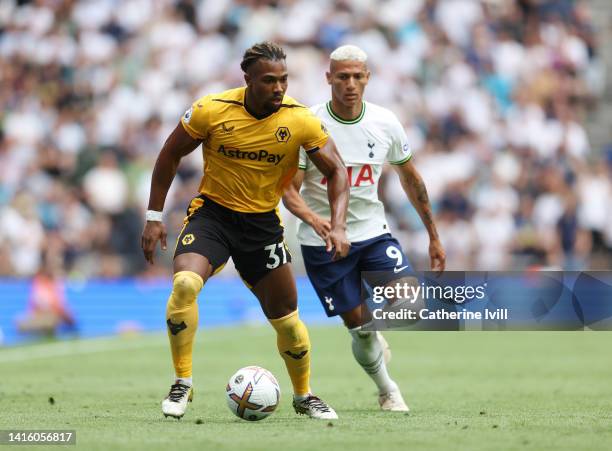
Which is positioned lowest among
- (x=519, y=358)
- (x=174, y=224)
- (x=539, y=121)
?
(x=519, y=358)

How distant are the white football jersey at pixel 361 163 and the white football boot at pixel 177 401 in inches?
77.3

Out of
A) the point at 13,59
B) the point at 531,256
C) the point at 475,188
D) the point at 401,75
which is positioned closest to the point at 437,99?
the point at 401,75

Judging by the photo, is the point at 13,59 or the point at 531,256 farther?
the point at 13,59

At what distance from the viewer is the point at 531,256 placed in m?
21.1

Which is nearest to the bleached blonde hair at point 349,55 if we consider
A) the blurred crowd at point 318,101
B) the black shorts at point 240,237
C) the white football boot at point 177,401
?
the black shorts at point 240,237

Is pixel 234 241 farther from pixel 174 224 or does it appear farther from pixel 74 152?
pixel 74 152

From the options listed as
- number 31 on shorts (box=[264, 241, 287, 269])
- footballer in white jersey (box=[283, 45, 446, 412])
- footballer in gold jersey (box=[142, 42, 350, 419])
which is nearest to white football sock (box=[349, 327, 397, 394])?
footballer in white jersey (box=[283, 45, 446, 412])

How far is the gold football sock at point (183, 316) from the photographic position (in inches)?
335

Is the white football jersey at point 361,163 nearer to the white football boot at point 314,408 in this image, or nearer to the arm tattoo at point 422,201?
the arm tattoo at point 422,201

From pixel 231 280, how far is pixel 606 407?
12.5 metres

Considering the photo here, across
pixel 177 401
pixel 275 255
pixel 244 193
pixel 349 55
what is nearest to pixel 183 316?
pixel 177 401

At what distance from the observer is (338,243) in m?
8.55

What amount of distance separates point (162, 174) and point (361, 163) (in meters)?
1.92

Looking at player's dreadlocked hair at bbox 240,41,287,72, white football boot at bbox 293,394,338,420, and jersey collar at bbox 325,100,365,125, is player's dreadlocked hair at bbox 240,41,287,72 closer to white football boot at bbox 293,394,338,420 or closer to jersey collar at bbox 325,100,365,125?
jersey collar at bbox 325,100,365,125
